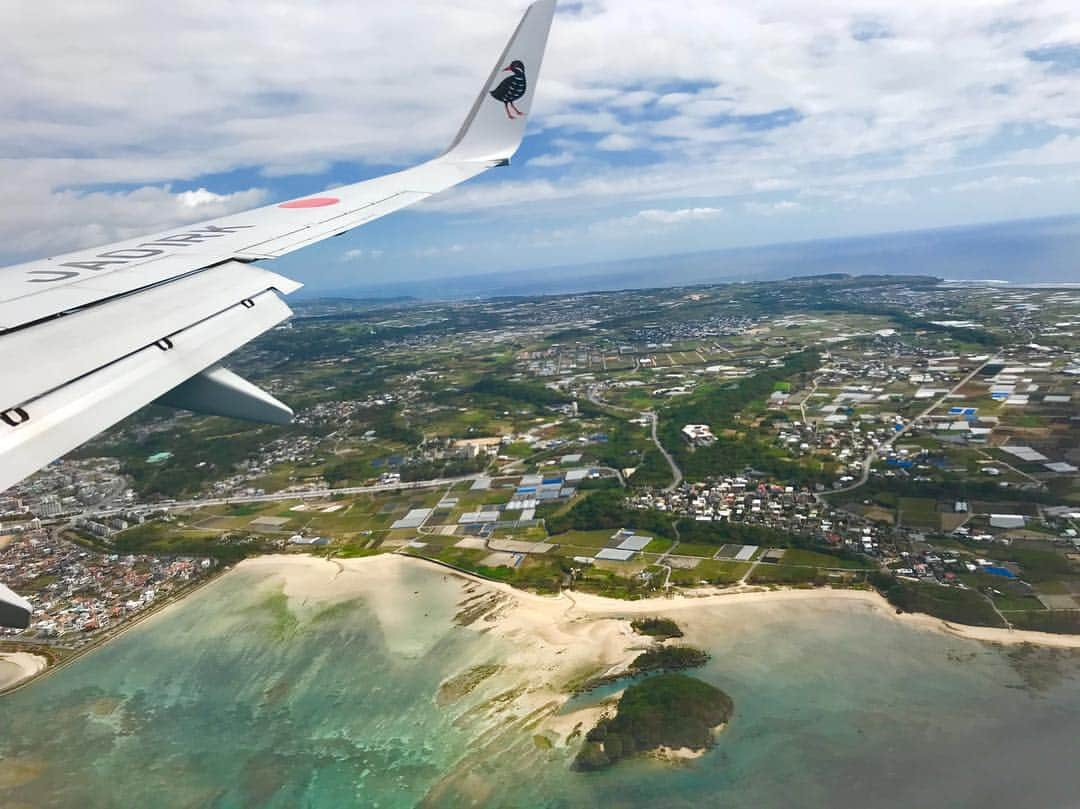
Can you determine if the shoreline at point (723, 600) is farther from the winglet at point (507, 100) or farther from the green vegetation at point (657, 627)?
the winglet at point (507, 100)

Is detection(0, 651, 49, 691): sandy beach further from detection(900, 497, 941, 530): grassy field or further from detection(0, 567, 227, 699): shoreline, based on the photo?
detection(900, 497, 941, 530): grassy field

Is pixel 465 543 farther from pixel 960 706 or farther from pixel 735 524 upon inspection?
pixel 960 706

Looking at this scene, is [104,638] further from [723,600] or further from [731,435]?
[731,435]

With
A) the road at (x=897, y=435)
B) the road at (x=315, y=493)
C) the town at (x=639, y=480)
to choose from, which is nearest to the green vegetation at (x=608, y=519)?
the town at (x=639, y=480)

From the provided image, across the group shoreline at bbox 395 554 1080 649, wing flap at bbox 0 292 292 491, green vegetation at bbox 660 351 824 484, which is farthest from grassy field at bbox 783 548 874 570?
wing flap at bbox 0 292 292 491

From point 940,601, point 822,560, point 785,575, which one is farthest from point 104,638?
point 940,601

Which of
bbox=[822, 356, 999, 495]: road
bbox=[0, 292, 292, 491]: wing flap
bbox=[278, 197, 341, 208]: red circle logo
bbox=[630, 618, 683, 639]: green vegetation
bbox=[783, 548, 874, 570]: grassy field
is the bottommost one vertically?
bbox=[630, 618, 683, 639]: green vegetation
